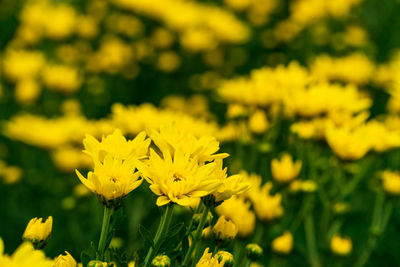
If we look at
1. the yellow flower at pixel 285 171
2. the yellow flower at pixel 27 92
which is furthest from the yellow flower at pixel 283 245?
the yellow flower at pixel 27 92

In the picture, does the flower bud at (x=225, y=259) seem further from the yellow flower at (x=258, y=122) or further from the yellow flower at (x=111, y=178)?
the yellow flower at (x=258, y=122)

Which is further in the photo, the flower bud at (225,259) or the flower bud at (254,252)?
the flower bud at (254,252)

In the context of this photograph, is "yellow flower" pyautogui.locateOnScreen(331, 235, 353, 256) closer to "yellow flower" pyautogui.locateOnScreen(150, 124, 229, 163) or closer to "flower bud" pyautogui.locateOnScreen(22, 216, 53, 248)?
"yellow flower" pyautogui.locateOnScreen(150, 124, 229, 163)

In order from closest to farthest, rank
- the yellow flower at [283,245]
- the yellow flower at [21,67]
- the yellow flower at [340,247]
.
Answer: the yellow flower at [283,245]
the yellow flower at [340,247]
the yellow flower at [21,67]

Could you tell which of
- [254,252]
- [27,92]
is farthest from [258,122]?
[27,92]

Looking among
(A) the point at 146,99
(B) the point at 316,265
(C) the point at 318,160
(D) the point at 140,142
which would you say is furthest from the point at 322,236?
(A) the point at 146,99

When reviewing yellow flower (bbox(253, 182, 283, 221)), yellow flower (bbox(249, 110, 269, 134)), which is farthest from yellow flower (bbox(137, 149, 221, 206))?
yellow flower (bbox(249, 110, 269, 134))

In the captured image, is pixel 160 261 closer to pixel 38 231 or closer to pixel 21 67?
pixel 38 231

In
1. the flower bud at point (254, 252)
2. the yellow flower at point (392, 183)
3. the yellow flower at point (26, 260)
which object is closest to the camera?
the yellow flower at point (26, 260)
